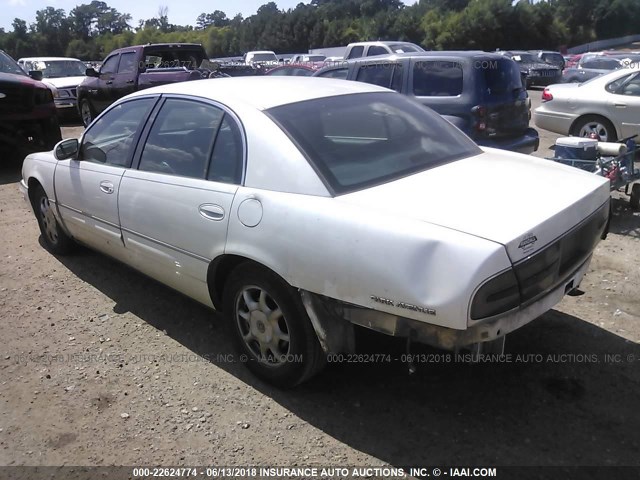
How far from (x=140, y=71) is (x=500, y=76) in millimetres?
7657

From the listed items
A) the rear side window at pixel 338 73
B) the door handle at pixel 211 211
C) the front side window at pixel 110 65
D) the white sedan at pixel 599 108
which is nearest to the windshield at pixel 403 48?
the white sedan at pixel 599 108

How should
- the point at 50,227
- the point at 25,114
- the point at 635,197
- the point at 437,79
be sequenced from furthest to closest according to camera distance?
the point at 25,114 < the point at 437,79 < the point at 635,197 < the point at 50,227

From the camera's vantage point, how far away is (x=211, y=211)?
3.13 metres

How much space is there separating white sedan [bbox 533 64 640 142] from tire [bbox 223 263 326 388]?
24.1 feet

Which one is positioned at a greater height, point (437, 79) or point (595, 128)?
point (437, 79)

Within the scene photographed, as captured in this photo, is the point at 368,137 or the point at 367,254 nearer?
the point at 367,254

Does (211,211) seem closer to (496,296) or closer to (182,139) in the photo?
(182,139)

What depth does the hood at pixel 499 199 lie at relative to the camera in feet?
7.97

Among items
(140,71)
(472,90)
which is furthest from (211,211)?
(140,71)

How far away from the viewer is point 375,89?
386 centimetres

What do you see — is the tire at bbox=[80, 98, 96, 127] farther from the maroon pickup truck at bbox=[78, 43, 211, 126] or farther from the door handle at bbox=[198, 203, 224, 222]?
the door handle at bbox=[198, 203, 224, 222]

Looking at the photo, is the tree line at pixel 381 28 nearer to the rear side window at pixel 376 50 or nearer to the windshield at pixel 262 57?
the windshield at pixel 262 57

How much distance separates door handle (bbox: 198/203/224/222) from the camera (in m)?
3.08

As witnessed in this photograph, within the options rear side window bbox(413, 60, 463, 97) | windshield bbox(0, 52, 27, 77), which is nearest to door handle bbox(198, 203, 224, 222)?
rear side window bbox(413, 60, 463, 97)
